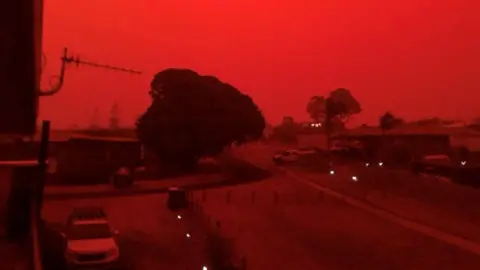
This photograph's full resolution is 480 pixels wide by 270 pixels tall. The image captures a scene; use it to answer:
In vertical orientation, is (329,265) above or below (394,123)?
below

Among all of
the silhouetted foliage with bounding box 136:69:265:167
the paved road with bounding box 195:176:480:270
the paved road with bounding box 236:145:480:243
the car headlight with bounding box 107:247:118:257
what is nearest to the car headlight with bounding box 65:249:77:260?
the car headlight with bounding box 107:247:118:257

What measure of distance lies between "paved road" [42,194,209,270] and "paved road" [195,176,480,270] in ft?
2.10

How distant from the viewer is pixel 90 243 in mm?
7188

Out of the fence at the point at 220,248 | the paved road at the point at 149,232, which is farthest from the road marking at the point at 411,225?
the paved road at the point at 149,232

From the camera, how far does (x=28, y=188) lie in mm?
8031

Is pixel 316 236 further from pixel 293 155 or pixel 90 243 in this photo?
pixel 293 155

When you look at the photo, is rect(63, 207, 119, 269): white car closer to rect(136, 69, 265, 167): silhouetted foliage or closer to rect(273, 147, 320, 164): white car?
rect(136, 69, 265, 167): silhouetted foliage

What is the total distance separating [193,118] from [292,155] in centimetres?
360

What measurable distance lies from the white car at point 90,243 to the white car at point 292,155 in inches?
481

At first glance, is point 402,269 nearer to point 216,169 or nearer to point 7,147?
point 7,147

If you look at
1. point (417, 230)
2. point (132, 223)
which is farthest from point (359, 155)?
point (132, 223)

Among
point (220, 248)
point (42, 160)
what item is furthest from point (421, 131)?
point (42, 160)

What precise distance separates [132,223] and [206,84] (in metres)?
11.2

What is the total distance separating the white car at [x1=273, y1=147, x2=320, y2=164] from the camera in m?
19.8
